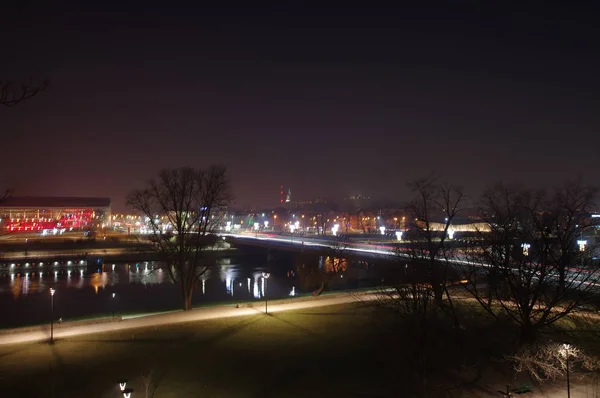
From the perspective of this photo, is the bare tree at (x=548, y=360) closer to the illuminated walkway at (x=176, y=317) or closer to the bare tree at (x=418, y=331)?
the bare tree at (x=418, y=331)

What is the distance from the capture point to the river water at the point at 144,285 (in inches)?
1165

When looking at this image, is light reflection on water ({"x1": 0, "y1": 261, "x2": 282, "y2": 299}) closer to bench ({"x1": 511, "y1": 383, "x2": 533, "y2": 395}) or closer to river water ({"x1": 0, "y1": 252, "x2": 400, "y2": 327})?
river water ({"x1": 0, "y1": 252, "x2": 400, "y2": 327})

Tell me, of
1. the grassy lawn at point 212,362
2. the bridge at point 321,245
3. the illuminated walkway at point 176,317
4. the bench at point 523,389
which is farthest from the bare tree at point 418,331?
the bridge at point 321,245

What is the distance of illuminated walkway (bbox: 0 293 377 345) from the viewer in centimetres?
1670

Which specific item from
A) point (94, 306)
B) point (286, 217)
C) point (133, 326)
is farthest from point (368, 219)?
point (133, 326)

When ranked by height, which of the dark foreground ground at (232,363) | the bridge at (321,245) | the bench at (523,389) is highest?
the bridge at (321,245)

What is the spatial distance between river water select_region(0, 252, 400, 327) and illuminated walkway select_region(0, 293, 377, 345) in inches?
149

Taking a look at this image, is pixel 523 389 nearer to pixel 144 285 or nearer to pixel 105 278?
pixel 144 285

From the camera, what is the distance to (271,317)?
2048 centimetres

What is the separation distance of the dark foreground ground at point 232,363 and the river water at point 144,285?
676cm

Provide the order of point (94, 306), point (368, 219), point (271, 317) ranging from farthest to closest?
point (368, 219) → point (94, 306) → point (271, 317)

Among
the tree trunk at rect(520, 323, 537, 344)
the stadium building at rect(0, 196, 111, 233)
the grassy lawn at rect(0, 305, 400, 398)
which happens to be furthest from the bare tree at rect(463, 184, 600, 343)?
the stadium building at rect(0, 196, 111, 233)

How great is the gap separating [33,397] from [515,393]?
12.3 m

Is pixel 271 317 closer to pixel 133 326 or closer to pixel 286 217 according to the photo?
pixel 133 326
